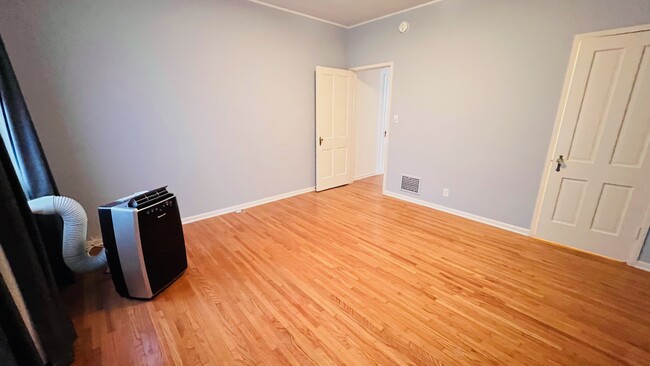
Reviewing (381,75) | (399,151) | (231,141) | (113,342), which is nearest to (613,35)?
(399,151)

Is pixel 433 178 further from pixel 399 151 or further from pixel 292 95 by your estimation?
pixel 292 95

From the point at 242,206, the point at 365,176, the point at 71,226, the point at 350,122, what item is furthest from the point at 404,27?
the point at 71,226

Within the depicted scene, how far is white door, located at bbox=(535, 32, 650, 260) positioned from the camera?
2301mm

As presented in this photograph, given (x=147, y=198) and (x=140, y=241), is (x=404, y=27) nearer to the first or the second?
(x=147, y=198)

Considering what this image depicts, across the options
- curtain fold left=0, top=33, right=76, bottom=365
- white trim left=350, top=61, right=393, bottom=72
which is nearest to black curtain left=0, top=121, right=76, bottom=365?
curtain fold left=0, top=33, right=76, bottom=365

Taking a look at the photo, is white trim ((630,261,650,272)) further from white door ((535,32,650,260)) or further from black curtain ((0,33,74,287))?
black curtain ((0,33,74,287))

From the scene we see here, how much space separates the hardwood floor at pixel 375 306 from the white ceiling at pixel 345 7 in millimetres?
3104

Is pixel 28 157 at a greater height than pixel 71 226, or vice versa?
pixel 28 157

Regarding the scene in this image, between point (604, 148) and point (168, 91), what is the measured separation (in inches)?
184

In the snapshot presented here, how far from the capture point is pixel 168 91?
116 inches

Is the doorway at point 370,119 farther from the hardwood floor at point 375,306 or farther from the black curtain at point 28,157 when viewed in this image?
the black curtain at point 28,157

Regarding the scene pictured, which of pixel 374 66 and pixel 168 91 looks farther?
pixel 374 66

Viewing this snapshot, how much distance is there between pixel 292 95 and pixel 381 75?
2360 millimetres

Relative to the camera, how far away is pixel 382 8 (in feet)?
11.9
